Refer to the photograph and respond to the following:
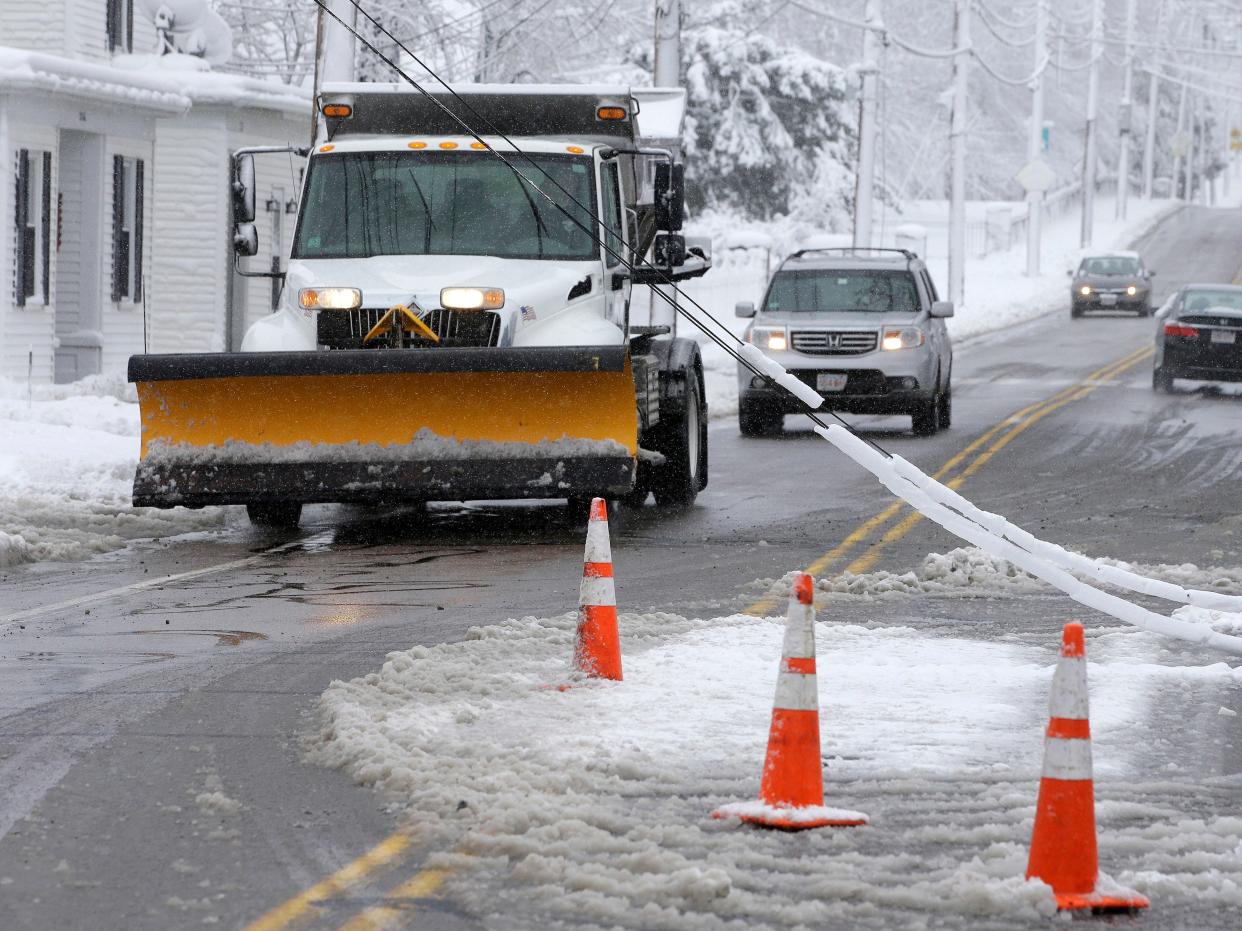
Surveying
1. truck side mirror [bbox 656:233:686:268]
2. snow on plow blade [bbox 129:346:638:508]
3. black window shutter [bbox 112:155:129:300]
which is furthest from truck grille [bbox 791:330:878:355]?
snow on plow blade [bbox 129:346:638:508]

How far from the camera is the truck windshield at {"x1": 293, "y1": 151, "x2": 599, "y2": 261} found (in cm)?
1397

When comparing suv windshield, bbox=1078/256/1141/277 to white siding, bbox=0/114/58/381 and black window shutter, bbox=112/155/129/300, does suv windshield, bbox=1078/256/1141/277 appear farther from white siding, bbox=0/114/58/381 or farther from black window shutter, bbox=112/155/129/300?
white siding, bbox=0/114/58/381

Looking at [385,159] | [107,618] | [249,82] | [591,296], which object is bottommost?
[107,618]

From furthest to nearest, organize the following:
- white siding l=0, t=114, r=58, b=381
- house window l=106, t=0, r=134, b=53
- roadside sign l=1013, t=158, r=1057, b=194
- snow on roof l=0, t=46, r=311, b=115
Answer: roadside sign l=1013, t=158, r=1057, b=194 < house window l=106, t=0, r=134, b=53 < white siding l=0, t=114, r=58, b=381 < snow on roof l=0, t=46, r=311, b=115

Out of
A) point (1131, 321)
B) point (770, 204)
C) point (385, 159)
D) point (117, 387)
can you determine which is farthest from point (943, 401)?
point (770, 204)

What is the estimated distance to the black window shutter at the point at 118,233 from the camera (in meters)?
26.9

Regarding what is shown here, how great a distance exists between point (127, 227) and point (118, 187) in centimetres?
64

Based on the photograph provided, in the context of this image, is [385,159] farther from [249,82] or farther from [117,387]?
[249,82]

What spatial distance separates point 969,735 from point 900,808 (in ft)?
3.89

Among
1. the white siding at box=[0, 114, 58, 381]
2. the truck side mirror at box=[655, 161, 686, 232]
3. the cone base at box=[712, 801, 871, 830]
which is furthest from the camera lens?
the white siding at box=[0, 114, 58, 381]

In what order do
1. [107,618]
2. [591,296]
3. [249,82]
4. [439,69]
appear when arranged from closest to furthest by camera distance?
[107,618]
[591,296]
[249,82]
[439,69]

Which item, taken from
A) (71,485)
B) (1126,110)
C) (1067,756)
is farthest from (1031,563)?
(1126,110)

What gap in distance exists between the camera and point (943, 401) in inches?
915

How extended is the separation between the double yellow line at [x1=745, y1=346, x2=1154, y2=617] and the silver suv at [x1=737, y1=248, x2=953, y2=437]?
91cm
